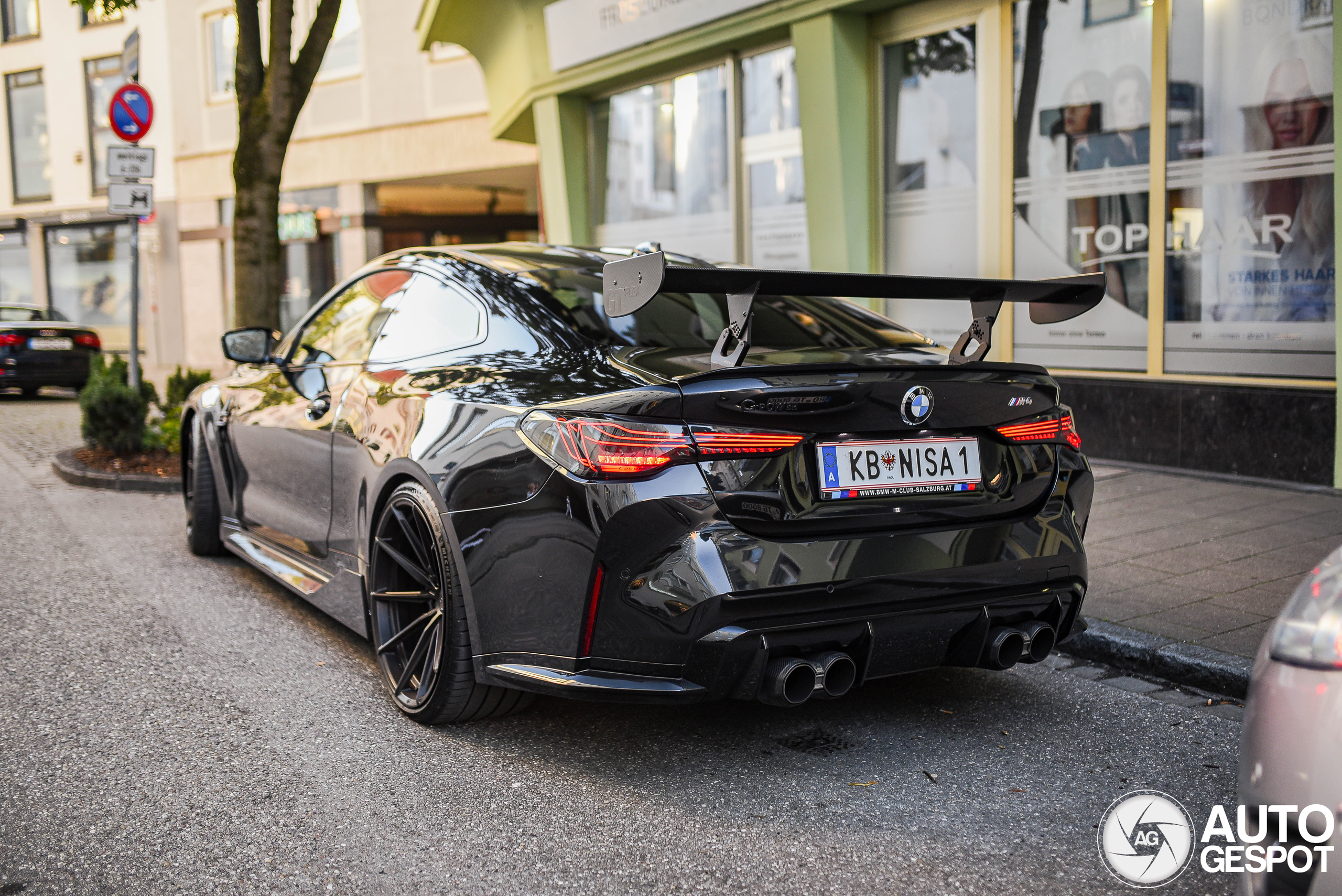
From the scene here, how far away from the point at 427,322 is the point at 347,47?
1967cm

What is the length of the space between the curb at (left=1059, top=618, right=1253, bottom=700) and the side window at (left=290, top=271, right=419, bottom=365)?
2760mm

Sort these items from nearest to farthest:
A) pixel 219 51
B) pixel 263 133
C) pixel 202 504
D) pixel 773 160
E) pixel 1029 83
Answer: pixel 202 504
pixel 1029 83
pixel 263 133
pixel 773 160
pixel 219 51

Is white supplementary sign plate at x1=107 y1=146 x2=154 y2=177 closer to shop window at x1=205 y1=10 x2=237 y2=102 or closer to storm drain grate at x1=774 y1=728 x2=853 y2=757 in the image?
storm drain grate at x1=774 y1=728 x2=853 y2=757

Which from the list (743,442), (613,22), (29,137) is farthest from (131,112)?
(29,137)

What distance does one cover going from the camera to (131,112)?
32.5ft

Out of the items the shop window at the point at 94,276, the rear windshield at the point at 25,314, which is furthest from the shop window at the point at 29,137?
the rear windshield at the point at 25,314

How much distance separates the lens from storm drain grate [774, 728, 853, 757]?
10.7 feet

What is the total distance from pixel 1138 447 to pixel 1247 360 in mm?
895

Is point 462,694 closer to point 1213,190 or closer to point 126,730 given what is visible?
point 126,730

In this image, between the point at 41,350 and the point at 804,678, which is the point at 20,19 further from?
the point at 804,678

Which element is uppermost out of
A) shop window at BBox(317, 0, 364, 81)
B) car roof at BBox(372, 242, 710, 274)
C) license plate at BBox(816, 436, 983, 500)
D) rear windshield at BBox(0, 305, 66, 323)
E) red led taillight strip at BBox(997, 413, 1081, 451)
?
shop window at BBox(317, 0, 364, 81)

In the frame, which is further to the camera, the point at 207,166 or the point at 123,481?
the point at 207,166

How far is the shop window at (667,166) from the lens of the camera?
38.1 ft

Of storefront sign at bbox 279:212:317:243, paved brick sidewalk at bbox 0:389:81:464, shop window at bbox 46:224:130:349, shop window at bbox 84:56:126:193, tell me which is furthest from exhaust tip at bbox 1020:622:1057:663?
shop window at bbox 84:56:126:193
